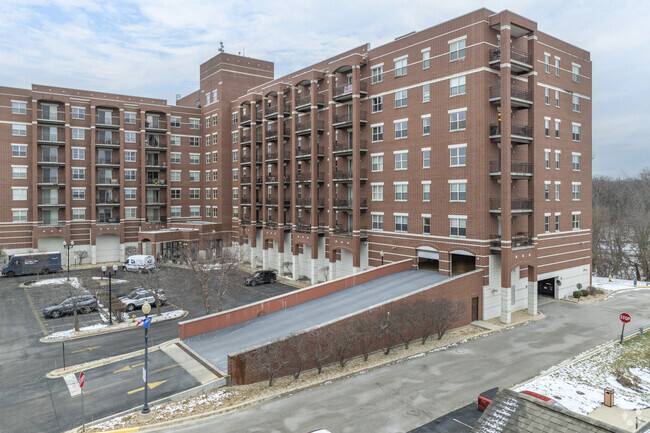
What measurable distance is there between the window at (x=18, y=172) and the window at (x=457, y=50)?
171 ft

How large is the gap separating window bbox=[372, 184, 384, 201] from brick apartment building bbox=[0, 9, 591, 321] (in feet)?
0.49

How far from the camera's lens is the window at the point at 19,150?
52.5 m

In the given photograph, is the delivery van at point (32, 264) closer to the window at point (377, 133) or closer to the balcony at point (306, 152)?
the balcony at point (306, 152)

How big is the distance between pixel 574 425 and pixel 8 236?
2425 inches

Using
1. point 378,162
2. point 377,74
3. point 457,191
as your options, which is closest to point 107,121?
point 377,74

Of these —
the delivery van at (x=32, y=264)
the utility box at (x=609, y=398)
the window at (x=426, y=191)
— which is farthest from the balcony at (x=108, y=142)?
the utility box at (x=609, y=398)

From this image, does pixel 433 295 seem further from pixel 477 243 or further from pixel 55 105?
pixel 55 105

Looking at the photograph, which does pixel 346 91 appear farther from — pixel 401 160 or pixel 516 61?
pixel 516 61

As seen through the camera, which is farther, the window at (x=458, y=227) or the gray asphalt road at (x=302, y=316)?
the window at (x=458, y=227)

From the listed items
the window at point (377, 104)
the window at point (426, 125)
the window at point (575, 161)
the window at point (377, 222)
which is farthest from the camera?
the window at point (377, 222)

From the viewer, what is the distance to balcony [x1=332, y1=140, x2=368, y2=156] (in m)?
39.1

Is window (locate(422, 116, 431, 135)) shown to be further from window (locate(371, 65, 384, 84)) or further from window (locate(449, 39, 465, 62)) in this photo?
window (locate(371, 65, 384, 84))

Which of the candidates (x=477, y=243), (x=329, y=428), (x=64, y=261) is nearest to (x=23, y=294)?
(x=64, y=261)

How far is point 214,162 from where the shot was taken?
63312 millimetres
